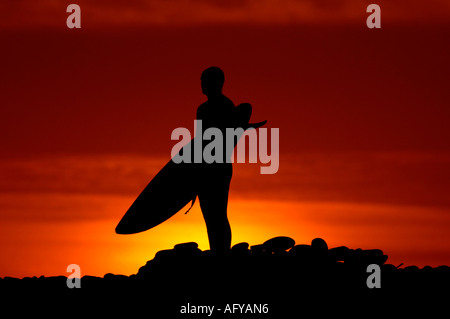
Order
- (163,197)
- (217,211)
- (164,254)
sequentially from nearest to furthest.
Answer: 1. (217,211)
2. (163,197)
3. (164,254)

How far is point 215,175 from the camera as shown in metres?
18.1

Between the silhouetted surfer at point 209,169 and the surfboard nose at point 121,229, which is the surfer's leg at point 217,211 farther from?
the surfboard nose at point 121,229

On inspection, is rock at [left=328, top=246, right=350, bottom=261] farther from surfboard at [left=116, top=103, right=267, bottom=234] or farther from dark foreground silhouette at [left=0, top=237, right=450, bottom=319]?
surfboard at [left=116, top=103, right=267, bottom=234]

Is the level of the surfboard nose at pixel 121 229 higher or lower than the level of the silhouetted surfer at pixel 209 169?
lower

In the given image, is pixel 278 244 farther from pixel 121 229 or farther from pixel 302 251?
pixel 121 229

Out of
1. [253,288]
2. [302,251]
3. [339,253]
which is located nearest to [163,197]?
[253,288]

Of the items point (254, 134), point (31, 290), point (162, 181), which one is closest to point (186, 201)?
point (162, 181)

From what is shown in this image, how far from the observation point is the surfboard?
18297mm

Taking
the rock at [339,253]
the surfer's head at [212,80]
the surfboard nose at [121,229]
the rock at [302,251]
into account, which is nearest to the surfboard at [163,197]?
the surfboard nose at [121,229]

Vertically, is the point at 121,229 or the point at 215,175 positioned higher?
the point at 215,175

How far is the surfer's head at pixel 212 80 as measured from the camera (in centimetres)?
1791

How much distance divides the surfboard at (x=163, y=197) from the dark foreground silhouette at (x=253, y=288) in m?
0.80

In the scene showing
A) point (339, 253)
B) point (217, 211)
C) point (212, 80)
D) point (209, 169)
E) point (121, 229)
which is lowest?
point (339, 253)

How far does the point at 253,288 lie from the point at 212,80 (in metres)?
3.68
